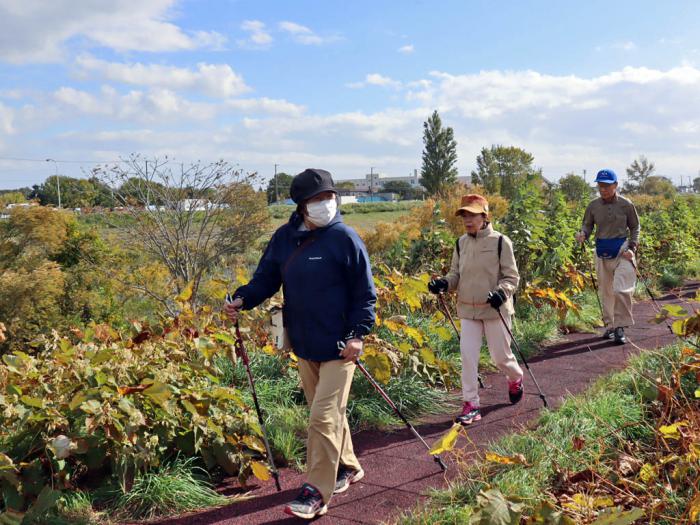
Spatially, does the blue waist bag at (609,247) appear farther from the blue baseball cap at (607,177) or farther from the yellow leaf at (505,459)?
the yellow leaf at (505,459)

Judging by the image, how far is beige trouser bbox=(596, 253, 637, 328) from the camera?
7.75 meters

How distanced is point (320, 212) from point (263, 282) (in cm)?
62

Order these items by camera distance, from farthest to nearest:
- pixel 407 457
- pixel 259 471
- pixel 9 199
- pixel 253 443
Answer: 1. pixel 9 199
2. pixel 407 457
3. pixel 253 443
4. pixel 259 471

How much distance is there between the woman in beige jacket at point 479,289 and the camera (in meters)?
5.21

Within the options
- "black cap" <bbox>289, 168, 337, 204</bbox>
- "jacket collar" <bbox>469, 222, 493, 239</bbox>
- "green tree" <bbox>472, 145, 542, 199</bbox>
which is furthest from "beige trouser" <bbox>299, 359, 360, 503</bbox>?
"green tree" <bbox>472, 145, 542, 199</bbox>

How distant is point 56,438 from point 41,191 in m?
Result: 57.8

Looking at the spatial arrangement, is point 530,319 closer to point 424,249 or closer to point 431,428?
point 424,249

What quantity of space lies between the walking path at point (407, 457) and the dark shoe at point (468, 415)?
56mm

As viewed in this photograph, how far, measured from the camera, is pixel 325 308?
378 centimetres

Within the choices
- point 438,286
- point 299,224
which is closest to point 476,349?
point 438,286

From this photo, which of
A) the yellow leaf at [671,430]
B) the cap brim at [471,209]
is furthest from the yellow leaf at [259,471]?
the cap brim at [471,209]

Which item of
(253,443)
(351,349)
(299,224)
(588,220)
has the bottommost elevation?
(253,443)

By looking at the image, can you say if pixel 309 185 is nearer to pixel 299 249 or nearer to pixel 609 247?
pixel 299 249

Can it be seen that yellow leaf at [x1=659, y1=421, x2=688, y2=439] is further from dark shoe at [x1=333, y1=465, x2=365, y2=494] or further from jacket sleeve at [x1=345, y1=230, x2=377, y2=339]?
dark shoe at [x1=333, y1=465, x2=365, y2=494]
